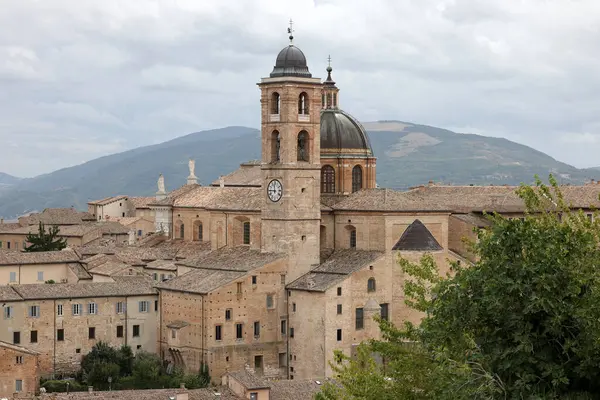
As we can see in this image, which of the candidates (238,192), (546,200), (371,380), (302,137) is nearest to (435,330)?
(371,380)

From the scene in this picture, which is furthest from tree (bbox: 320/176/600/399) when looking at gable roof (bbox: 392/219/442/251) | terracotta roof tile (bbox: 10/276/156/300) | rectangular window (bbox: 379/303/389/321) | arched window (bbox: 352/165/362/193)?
arched window (bbox: 352/165/362/193)

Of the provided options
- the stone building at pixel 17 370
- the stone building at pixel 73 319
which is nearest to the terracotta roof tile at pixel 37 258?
the stone building at pixel 73 319

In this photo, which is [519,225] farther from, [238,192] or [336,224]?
[238,192]

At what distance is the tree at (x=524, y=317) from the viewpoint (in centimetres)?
2523

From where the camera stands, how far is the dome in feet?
213

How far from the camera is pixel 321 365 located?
61188 millimetres

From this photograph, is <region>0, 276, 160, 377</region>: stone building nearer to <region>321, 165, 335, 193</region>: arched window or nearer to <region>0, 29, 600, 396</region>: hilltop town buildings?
<region>0, 29, 600, 396</region>: hilltop town buildings

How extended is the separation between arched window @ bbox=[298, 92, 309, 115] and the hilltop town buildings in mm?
48

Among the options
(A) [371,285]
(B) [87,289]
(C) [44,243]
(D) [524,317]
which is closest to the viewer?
(D) [524,317]

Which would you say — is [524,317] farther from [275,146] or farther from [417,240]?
[275,146]

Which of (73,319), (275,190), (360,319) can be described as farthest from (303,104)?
(73,319)

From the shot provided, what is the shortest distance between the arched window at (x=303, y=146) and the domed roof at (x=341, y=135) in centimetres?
466

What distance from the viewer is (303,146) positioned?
6525cm

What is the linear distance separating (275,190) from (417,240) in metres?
7.39
